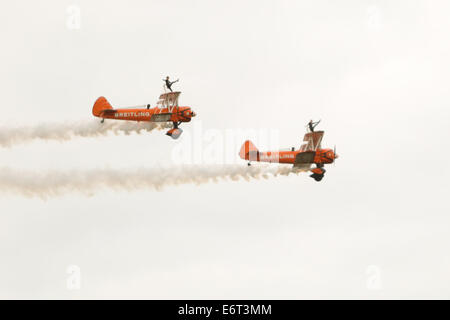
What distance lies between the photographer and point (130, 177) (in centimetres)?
13562

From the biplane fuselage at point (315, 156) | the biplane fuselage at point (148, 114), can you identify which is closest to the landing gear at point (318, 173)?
the biplane fuselage at point (315, 156)

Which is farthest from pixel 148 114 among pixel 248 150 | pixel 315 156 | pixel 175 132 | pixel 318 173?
pixel 318 173

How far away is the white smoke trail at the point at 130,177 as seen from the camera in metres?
133

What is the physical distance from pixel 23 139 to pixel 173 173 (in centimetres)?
1167

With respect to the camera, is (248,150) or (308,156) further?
(248,150)

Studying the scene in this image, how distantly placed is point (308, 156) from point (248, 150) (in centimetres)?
486

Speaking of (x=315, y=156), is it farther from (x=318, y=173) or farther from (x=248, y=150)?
(x=248, y=150)

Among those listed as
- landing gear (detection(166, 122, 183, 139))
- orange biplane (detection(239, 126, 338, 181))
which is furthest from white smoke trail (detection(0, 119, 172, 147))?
orange biplane (detection(239, 126, 338, 181))

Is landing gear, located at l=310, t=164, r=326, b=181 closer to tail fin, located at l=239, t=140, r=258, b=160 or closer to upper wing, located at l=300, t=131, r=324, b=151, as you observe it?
upper wing, located at l=300, t=131, r=324, b=151

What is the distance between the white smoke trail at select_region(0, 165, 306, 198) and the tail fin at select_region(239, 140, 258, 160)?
1.01 m

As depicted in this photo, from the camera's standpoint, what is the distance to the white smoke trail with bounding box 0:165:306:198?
132875mm

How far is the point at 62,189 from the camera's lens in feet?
438
